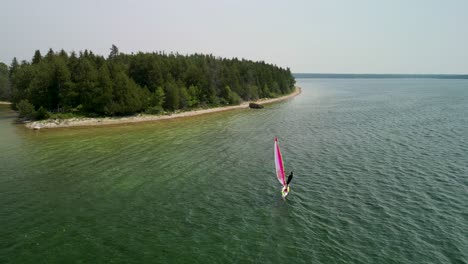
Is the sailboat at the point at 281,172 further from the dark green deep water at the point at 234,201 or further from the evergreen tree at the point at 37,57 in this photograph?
the evergreen tree at the point at 37,57

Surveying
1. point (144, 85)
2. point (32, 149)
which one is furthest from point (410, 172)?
point (144, 85)

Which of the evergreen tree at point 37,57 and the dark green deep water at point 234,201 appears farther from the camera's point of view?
the evergreen tree at point 37,57

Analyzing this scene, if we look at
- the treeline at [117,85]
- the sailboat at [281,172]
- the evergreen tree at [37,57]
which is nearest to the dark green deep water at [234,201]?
the sailboat at [281,172]

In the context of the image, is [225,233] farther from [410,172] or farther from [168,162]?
[410,172]

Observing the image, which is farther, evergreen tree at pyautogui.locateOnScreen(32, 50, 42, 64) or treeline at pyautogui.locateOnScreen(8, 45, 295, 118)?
evergreen tree at pyautogui.locateOnScreen(32, 50, 42, 64)

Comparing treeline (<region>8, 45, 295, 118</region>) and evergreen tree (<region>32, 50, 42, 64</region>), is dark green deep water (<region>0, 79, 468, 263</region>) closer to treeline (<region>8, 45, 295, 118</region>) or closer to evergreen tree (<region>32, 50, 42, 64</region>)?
treeline (<region>8, 45, 295, 118</region>)

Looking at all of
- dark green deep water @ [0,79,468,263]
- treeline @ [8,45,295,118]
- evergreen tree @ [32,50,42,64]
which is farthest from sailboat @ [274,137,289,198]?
evergreen tree @ [32,50,42,64]
